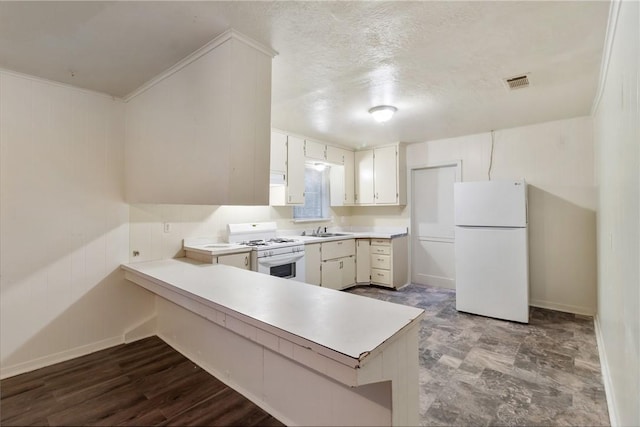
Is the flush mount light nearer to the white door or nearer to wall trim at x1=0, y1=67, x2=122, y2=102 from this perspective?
the white door

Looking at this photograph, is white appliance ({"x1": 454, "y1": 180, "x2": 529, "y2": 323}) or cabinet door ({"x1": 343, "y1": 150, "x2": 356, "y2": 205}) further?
cabinet door ({"x1": 343, "y1": 150, "x2": 356, "y2": 205})

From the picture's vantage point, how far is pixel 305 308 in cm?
150

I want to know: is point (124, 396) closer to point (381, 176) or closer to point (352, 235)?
point (352, 235)

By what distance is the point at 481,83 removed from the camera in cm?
248

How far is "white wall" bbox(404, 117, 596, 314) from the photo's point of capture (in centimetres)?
349

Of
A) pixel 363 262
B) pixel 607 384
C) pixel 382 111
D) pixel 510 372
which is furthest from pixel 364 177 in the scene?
pixel 607 384

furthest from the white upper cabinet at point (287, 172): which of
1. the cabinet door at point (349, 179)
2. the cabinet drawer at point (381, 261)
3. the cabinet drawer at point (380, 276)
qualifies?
the cabinet drawer at point (380, 276)

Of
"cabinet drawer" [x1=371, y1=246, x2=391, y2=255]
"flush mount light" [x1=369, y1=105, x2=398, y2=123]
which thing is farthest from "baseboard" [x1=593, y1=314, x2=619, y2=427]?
"flush mount light" [x1=369, y1=105, x2=398, y2=123]

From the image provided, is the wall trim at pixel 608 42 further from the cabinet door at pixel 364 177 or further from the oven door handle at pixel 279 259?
the oven door handle at pixel 279 259

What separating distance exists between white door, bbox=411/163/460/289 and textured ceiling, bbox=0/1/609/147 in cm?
183

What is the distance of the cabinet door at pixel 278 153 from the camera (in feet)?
12.5

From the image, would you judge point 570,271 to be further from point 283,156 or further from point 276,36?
point 276,36

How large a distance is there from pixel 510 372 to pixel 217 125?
2.82 metres

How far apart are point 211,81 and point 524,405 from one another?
2911 millimetres
